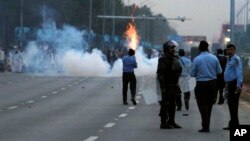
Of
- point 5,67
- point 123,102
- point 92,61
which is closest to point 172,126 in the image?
point 123,102

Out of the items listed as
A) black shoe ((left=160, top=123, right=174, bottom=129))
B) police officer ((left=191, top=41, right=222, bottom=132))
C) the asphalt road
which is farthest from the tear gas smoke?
police officer ((left=191, top=41, right=222, bottom=132))

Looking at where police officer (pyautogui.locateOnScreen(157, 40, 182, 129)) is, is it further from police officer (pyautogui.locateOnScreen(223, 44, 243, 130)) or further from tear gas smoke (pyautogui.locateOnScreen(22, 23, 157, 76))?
tear gas smoke (pyautogui.locateOnScreen(22, 23, 157, 76))

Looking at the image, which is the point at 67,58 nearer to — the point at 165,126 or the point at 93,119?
the point at 93,119

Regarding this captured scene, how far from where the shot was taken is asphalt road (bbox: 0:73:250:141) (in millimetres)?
15906

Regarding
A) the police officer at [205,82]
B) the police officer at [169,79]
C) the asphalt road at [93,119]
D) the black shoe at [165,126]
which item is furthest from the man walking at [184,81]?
the police officer at [205,82]

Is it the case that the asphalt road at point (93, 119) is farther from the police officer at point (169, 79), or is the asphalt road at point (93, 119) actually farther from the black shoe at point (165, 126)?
the police officer at point (169, 79)

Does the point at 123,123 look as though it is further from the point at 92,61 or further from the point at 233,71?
the point at 92,61

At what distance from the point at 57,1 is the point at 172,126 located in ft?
191

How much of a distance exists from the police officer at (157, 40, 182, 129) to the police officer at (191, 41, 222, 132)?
1.09 m

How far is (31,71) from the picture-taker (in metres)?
67.5

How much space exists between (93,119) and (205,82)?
462 centimetres

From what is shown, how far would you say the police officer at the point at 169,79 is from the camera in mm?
17812

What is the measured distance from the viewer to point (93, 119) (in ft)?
66.9

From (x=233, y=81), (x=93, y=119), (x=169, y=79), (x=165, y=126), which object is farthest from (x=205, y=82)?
(x=93, y=119)
